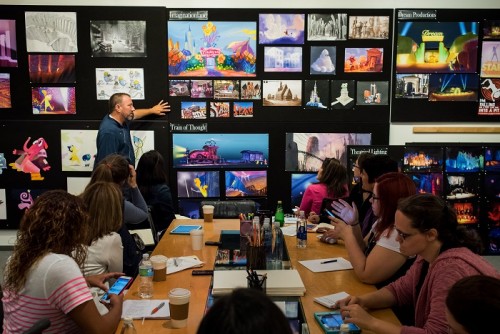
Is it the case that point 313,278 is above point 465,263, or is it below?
below

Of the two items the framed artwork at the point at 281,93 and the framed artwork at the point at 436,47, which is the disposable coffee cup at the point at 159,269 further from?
the framed artwork at the point at 436,47

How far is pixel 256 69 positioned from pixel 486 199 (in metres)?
3.07


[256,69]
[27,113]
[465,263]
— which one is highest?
[256,69]

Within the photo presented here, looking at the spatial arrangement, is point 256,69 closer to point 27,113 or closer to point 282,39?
point 282,39

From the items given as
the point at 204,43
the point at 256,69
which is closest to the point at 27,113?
the point at 204,43

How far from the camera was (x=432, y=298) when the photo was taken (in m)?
1.91

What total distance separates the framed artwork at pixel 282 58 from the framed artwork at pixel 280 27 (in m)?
0.09

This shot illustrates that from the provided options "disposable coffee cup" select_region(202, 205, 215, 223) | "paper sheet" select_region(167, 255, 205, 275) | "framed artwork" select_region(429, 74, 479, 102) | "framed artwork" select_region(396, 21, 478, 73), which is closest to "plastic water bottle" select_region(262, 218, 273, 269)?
"paper sheet" select_region(167, 255, 205, 275)

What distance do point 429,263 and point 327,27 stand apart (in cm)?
374

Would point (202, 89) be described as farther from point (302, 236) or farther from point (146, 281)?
point (146, 281)

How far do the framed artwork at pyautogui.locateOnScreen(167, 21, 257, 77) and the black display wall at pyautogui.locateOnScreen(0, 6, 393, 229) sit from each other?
67 millimetres

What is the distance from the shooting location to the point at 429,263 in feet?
7.01

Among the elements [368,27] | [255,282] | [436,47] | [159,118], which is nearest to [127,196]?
[159,118]

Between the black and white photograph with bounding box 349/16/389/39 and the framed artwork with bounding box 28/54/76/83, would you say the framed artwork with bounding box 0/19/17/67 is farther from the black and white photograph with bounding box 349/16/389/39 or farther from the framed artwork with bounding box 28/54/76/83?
the black and white photograph with bounding box 349/16/389/39
